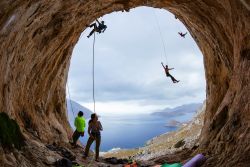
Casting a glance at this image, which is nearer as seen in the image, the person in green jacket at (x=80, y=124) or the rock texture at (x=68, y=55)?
the rock texture at (x=68, y=55)

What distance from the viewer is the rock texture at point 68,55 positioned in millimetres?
13422

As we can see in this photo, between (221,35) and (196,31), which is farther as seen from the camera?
(196,31)

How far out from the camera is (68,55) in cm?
2648

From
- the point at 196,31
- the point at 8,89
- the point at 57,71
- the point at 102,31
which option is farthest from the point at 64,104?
the point at 8,89

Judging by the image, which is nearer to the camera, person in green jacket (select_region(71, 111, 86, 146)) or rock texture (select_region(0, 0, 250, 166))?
rock texture (select_region(0, 0, 250, 166))

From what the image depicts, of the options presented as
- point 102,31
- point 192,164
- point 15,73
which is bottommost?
point 192,164

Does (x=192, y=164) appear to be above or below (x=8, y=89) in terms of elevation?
below

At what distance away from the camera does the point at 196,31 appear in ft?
79.7

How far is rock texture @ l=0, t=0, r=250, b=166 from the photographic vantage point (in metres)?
13.4

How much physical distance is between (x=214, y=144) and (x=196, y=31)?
10264 millimetres

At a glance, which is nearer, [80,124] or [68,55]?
[80,124]

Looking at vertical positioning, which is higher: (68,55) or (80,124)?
(68,55)

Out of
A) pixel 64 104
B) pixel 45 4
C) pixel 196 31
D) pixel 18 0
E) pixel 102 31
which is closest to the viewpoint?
pixel 18 0

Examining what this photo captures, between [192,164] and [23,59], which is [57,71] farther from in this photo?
[192,164]
